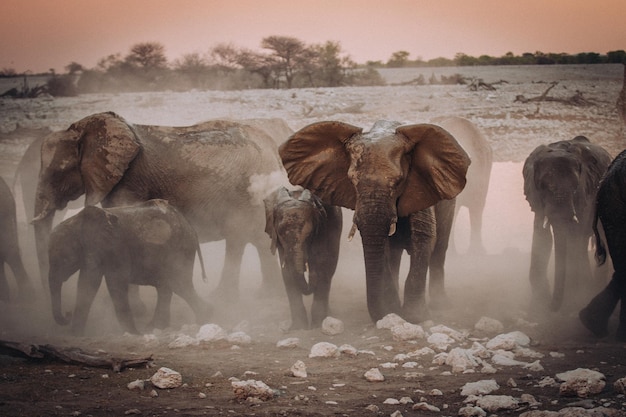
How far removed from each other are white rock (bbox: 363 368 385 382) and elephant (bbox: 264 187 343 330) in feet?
6.64

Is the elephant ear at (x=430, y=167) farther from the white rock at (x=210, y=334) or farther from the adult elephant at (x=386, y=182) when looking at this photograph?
the white rock at (x=210, y=334)

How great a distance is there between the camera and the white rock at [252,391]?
16.8ft

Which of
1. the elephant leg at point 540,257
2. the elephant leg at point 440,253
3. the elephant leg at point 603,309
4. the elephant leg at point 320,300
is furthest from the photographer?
the elephant leg at point 540,257

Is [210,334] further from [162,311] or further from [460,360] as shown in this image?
[460,360]

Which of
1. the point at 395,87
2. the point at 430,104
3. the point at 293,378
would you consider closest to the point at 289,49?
the point at 395,87

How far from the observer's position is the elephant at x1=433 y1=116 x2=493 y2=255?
498 inches

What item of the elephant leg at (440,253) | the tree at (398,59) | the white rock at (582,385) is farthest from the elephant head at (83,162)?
the tree at (398,59)

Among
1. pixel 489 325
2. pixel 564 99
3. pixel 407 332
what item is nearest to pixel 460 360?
pixel 407 332

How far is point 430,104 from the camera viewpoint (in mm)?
21719

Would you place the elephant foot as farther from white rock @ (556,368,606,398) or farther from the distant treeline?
the distant treeline

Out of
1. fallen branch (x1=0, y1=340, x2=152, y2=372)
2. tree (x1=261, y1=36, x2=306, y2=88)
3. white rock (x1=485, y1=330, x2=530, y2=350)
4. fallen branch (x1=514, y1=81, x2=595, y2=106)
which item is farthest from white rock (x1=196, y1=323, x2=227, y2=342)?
tree (x1=261, y1=36, x2=306, y2=88)

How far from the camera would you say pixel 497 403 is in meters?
4.91

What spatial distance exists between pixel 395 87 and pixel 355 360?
1986cm

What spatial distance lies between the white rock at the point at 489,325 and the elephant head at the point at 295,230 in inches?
62.6
